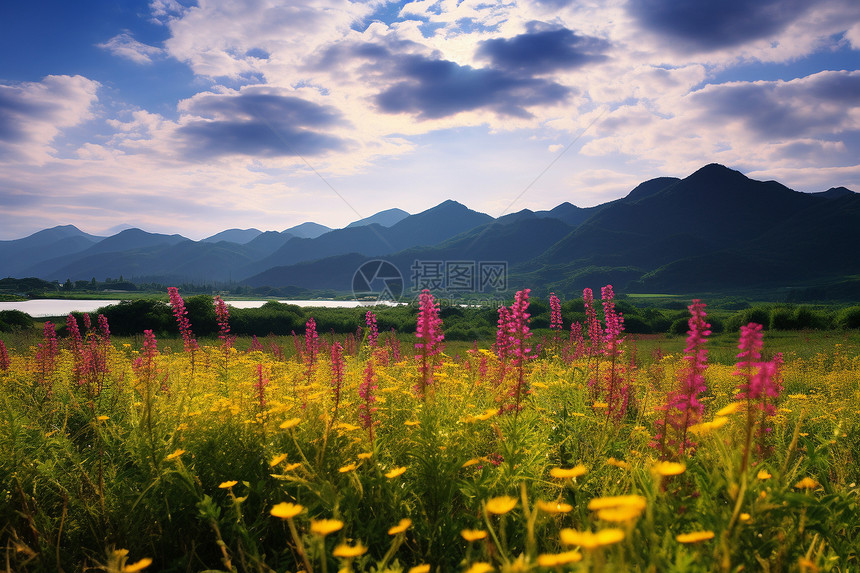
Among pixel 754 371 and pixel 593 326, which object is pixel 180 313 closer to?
pixel 593 326

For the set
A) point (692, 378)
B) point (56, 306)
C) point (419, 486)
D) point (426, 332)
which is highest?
point (426, 332)

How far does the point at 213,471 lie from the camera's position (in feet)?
11.7

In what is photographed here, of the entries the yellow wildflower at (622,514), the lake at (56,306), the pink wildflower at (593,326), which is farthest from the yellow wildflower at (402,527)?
the lake at (56,306)

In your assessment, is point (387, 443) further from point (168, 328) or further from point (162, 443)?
point (168, 328)

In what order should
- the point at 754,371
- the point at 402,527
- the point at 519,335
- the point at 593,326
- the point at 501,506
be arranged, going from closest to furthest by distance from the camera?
the point at 501,506
the point at 402,527
the point at 754,371
the point at 519,335
the point at 593,326

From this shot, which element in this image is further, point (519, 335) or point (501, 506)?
point (519, 335)


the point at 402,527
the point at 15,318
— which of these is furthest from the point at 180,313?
the point at 15,318

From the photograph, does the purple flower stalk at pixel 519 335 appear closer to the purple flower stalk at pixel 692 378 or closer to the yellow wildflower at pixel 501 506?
the purple flower stalk at pixel 692 378

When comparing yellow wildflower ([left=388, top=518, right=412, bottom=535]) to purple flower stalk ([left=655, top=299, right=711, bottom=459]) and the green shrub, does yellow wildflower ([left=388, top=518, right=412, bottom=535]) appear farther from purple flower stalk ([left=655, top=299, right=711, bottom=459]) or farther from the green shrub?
the green shrub

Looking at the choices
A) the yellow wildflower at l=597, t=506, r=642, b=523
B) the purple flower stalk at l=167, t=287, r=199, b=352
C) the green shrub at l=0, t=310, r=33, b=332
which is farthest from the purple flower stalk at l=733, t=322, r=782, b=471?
the green shrub at l=0, t=310, r=33, b=332

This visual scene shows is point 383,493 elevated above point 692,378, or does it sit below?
below

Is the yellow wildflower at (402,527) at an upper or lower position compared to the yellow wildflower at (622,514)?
lower

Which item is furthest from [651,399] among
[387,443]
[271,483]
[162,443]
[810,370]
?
[810,370]

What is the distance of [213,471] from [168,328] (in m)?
36.3
